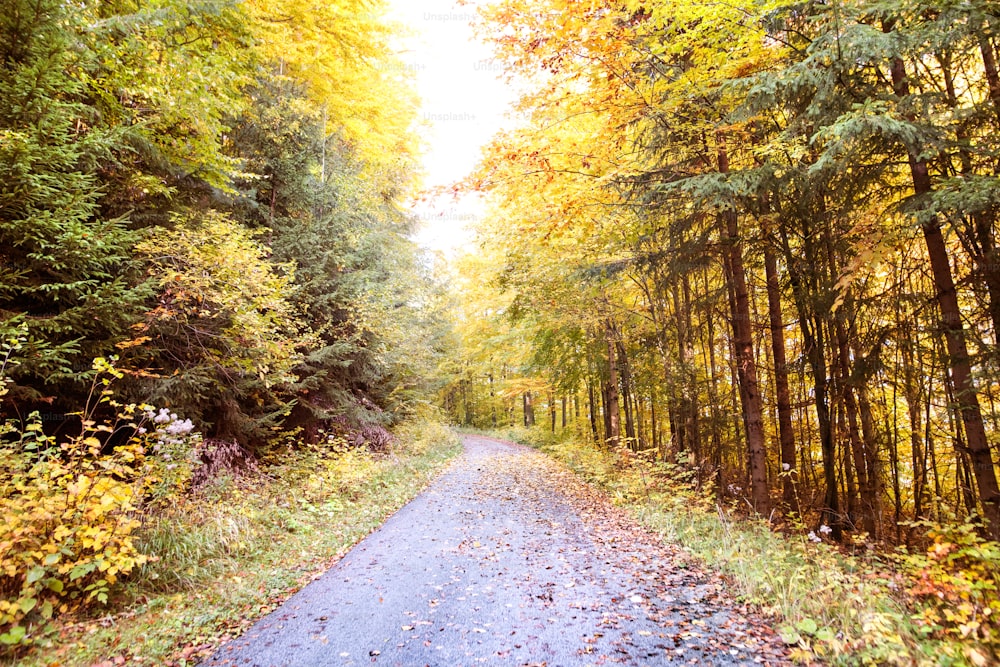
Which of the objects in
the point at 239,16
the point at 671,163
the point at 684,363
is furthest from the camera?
the point at 684,363

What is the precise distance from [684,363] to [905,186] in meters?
4.72

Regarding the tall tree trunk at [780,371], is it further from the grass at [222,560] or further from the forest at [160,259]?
the forest at [160,259]

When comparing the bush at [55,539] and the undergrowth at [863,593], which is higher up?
the bush at [55,539]

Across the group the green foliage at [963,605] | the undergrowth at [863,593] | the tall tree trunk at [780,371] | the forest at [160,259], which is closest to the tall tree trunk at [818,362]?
the tall tree trunk at [780,371]

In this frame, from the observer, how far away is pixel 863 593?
420 cm

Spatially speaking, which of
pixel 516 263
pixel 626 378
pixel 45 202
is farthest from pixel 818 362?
pixel 45 202

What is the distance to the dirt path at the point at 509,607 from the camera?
12.2 feet

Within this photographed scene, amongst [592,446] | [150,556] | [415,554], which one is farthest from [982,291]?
[592,446]

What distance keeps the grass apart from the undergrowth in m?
4.69

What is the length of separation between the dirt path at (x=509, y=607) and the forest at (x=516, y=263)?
0.50 metres

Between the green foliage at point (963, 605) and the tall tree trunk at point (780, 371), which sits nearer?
the green foliage at point (963, 605)

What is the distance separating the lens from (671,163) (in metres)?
8.38

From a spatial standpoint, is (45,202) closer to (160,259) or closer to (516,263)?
(160,259)

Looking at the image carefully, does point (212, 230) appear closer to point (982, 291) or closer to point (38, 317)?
point (38, 317)
